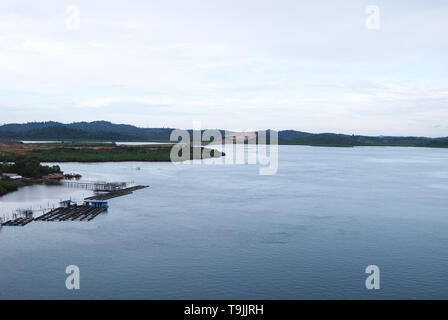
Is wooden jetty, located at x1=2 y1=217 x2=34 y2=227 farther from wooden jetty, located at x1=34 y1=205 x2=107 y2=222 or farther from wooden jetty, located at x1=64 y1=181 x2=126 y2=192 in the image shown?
wooden jetty, located at x1=64 y1=181 x2=126 y2=192

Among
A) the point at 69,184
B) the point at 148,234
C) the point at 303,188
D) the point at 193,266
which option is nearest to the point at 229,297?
the point at 193,266

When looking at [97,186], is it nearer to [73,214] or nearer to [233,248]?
[73,214]

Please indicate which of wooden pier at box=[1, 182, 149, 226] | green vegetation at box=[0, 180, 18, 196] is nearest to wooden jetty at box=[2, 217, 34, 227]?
wooden pier at box=[1, 182, 149, 226]

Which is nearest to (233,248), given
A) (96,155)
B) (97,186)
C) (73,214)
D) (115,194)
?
(73,214)

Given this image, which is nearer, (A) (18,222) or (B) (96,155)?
(A) (18,222)

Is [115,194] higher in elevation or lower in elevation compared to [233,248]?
higher

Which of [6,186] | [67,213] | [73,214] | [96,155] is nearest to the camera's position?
[73,214]

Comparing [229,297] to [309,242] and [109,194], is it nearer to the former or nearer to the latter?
[309,242]

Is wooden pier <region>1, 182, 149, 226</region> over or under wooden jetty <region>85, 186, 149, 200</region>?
under
